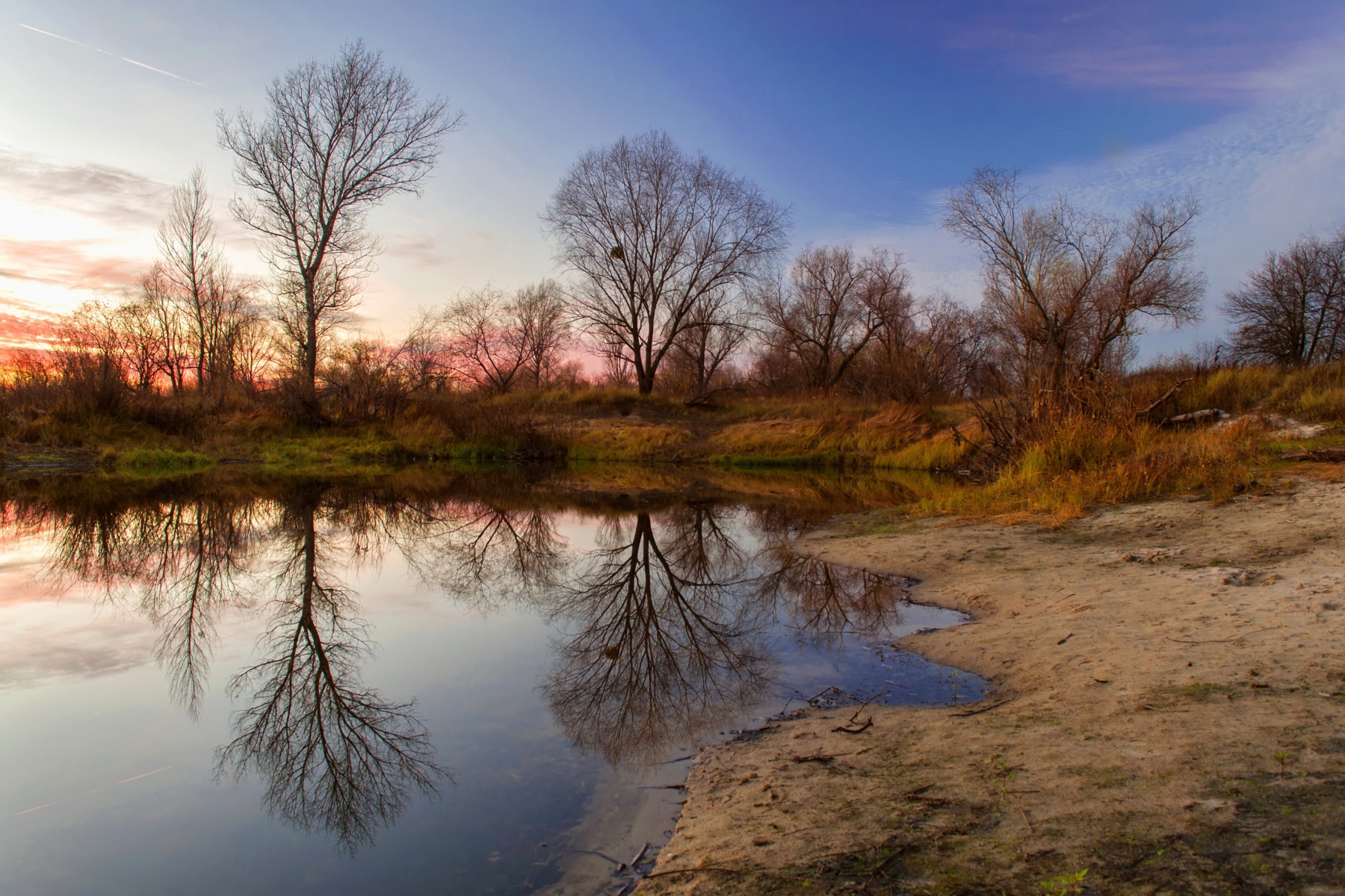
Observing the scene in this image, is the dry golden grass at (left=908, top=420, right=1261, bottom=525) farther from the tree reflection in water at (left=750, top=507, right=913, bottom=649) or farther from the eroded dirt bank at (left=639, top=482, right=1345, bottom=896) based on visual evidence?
the eroded dirt bank at (left=639, top=482, right=1345, bottom=896)

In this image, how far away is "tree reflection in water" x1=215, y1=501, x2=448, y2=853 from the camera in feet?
9.82

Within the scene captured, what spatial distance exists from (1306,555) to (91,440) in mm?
24246

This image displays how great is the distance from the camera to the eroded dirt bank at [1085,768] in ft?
6.15

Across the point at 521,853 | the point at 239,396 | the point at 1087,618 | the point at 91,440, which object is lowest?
the point at 521,853

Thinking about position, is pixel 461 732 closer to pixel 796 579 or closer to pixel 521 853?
pixel 521 853

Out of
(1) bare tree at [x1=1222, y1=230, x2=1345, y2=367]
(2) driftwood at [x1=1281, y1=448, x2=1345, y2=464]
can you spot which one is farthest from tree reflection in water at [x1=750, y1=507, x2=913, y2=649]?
(1) bare tree at [x1=1222, y1=230, x2=1345, y2=367]

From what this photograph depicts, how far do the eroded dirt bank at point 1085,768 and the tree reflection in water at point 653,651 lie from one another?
0.57m

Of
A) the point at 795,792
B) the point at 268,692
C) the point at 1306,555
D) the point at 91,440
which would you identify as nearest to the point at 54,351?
the point at 91,440

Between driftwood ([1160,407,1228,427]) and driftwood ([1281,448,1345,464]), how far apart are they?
17.9 feet

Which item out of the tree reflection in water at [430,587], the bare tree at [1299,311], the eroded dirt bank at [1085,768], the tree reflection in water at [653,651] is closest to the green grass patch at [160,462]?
the tree reflection in water at [430,587]

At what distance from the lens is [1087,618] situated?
460 centimetres

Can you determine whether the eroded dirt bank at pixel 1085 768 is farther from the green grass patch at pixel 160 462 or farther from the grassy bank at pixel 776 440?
the green grass patch at pixel 160 462

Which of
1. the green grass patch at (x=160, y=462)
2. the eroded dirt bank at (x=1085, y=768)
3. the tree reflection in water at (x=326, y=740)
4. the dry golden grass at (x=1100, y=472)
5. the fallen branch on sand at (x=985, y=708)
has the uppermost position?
the green grass patch at (x=160, y=462)

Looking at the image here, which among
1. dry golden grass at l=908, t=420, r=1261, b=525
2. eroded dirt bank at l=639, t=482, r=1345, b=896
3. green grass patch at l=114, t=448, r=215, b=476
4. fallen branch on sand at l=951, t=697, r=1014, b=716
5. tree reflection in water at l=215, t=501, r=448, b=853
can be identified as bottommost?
tree reflection in water at l=215, t=501, r=448, b=853
